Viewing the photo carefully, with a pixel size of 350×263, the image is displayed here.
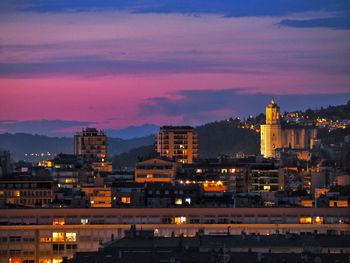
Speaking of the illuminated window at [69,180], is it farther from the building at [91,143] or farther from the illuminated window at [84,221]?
the building at [91,143]

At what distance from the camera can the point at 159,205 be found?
8825 cm

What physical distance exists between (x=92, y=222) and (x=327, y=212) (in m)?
9.44

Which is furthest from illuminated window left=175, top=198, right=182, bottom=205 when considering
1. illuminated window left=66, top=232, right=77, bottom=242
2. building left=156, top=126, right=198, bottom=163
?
building left=156, top=126, right=198, bottom=163

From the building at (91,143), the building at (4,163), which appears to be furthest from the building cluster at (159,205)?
the building at (91,143)

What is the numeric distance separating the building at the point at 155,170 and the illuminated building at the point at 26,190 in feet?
57.9

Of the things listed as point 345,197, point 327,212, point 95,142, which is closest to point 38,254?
point 327,212

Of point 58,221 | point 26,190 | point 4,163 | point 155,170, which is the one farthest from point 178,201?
point 4,163

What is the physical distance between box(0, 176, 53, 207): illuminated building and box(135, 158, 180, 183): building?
17649 millimetres

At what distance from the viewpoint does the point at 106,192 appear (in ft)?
318

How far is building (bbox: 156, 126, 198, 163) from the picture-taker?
173 meters

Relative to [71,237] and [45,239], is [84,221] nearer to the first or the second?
[71,237]

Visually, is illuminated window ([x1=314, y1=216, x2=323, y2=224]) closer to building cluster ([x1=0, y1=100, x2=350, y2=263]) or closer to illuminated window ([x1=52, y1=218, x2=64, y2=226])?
building cluster ([x1=0, y1=100, x2=350, y2=263])

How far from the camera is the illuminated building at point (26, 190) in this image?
9956 cm

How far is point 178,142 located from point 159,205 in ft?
287
